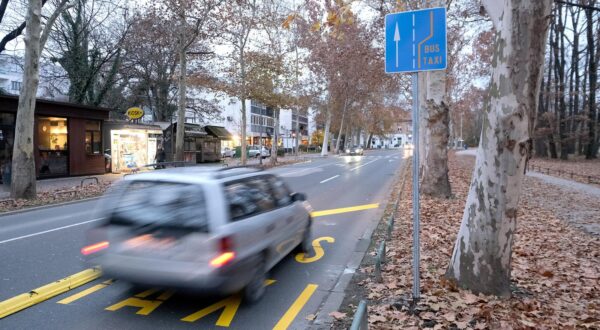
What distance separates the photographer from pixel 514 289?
479 cm

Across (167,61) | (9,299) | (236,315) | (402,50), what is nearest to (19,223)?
(9,299)

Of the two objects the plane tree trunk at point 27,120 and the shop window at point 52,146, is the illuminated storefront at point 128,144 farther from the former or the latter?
the plane tree trunk at point 27,120

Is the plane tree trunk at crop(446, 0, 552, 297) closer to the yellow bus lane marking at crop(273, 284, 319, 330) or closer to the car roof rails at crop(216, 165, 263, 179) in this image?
the yellow bus lane marking at crop(273, 284, 319, 330)

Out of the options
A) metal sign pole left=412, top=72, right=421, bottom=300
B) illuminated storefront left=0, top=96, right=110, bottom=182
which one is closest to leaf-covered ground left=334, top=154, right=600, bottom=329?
metal sign pole left=412, top=72, right=421, bottom=300

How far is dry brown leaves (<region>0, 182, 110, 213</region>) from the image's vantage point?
488 inches

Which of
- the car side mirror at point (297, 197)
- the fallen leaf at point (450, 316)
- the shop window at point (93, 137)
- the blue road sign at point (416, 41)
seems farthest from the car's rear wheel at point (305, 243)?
the shop window at point (93, 137)

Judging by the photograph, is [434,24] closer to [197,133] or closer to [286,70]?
[286,70]

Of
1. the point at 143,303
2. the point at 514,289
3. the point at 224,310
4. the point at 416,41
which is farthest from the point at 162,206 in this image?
the point at 514,289

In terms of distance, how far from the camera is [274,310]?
15.4ft

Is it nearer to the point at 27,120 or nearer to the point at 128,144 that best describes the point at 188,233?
the point at 27,120

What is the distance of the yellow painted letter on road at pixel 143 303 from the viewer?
4.58 m

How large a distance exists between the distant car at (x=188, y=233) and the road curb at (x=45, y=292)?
0.54 meters

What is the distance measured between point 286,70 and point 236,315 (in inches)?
1048

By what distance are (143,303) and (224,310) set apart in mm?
967
